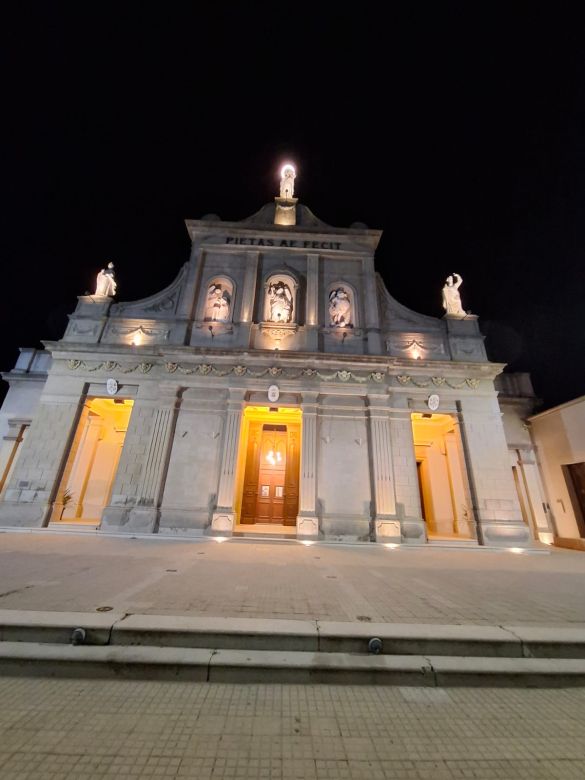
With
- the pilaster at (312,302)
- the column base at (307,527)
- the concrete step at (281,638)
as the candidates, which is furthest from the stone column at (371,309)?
the concrete step at (281,638)

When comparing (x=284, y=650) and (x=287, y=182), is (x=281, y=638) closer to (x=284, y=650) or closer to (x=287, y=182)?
(x=284, y=650)

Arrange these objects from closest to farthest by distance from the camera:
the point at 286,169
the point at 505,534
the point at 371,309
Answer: the point at 505,534, the point at 371,309, the point at 286,169

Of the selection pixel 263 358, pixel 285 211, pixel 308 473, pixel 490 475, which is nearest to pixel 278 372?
pixel 263 358

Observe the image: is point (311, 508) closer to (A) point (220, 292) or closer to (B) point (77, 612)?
(B) point (77, 612)

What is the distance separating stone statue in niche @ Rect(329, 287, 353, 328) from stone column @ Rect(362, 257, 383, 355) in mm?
876

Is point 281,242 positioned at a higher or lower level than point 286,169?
lower

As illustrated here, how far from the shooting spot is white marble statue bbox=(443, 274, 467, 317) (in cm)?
1547

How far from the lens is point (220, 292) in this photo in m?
15.3

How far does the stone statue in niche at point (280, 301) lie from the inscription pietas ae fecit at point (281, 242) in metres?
2.47

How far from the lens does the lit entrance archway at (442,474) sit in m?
13.6

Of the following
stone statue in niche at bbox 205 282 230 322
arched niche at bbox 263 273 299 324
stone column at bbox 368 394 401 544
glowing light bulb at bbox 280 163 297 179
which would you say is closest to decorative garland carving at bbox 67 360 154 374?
stone statue in niche at bbox 205 282 230 322

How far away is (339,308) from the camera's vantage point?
15352 mm

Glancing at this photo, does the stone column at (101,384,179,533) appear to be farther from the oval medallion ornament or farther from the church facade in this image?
the oval medallion ornament

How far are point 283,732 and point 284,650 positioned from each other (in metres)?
0.99
